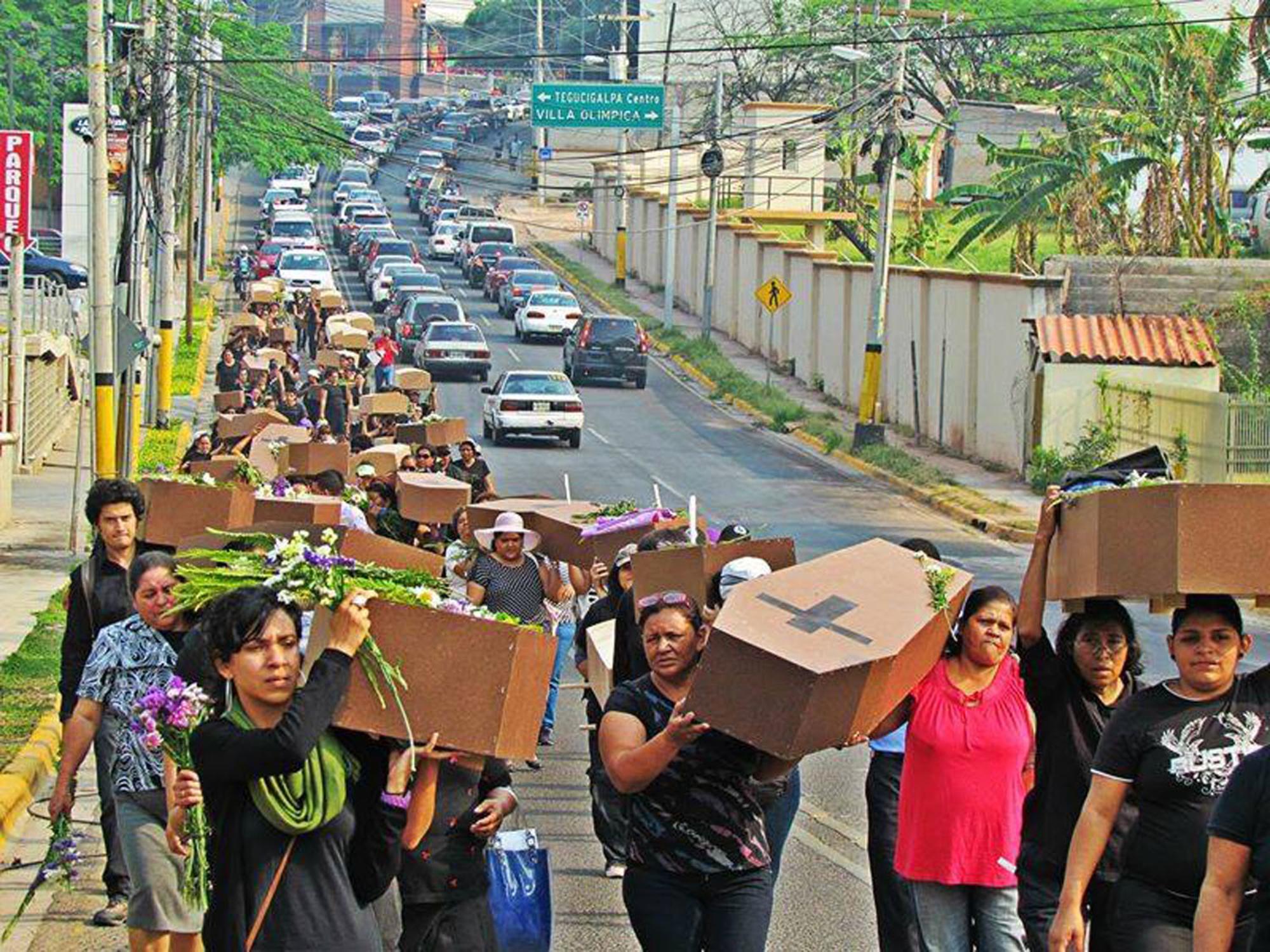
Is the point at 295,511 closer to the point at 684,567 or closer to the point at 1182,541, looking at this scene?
the point at 684,567

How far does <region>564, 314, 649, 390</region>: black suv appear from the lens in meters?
49.9

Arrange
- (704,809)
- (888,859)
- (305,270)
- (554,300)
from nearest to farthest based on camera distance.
Result: 1. (704,809)
2. (888,859)
3. (554,300)
4. (305,270)

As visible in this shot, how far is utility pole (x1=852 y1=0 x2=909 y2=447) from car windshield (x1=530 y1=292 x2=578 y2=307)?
65.0ft

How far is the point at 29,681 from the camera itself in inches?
656

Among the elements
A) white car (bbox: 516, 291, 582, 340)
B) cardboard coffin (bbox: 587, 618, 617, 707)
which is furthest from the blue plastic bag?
white car (bbox: 516, 291, 582, 340)

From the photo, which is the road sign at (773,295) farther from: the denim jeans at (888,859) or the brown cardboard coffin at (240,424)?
the denim jeans at (888,859)

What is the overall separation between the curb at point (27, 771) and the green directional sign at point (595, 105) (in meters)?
48.1

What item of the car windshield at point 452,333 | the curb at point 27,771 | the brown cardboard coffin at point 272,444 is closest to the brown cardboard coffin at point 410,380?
the car windshield at point 452,333

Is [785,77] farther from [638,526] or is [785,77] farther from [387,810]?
[387,810]

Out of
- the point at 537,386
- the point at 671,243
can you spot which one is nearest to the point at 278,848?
the point at 537,386

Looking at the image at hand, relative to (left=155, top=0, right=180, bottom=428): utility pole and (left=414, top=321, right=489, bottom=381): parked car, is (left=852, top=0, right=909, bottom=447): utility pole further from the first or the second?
(left=414, top=321, right=489, bottom=381): parked car

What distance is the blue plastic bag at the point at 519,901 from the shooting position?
7.51 metres

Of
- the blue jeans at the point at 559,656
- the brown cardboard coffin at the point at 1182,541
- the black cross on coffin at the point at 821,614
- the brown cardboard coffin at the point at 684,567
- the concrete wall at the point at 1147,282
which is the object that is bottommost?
the blue jeans at the point at 559,656

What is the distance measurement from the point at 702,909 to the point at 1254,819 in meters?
2.15
